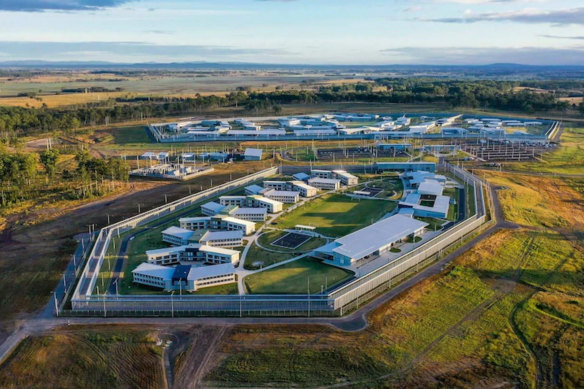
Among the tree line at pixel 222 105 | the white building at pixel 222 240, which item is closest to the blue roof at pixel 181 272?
the white building at pixel 222 240

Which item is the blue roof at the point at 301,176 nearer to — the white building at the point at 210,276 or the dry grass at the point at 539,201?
the dry grass at the point at 539,201

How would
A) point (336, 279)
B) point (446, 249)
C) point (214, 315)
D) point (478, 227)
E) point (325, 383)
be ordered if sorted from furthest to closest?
point (478, 227) → point (446, 249) → point (336, 279) → point (214, 315) → point (325, 383)

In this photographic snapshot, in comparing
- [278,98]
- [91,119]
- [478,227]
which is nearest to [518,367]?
[478,227]

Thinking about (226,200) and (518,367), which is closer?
(518,367)

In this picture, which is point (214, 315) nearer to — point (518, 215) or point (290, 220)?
point (290, 220)

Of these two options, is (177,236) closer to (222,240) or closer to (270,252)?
(222,240)

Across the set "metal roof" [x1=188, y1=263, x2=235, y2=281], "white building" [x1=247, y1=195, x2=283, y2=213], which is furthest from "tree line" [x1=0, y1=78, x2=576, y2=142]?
"metal roof" [x1=188, y1=263, x2=235, y2=281]

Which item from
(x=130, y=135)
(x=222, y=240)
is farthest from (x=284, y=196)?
(x=130, y=135)
